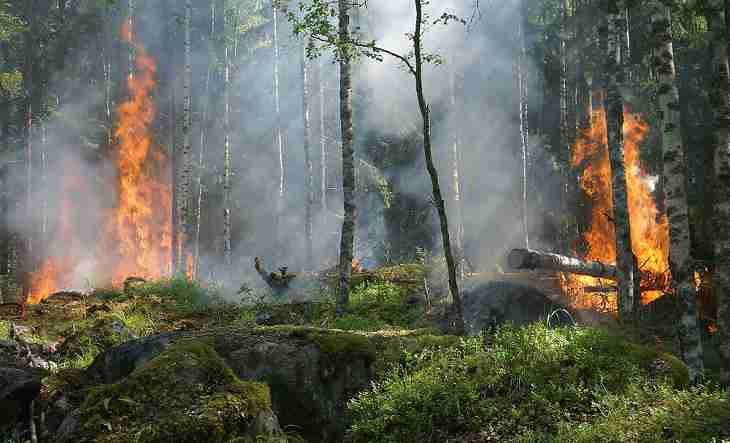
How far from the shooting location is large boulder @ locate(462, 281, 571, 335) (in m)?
A: 10.6

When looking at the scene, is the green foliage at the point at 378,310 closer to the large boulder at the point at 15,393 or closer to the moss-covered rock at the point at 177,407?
the large boulder at the point at 15,393

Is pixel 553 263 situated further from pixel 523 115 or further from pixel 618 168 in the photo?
pixel 523 115

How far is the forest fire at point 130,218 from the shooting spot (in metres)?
28.2

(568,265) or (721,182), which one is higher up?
(721,182)

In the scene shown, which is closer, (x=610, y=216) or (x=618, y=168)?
(x=618, y=168)

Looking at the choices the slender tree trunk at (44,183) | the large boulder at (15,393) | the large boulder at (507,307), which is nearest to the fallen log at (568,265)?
the large boulder at (507,307)

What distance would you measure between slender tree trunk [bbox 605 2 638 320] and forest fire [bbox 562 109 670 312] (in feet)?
4.74

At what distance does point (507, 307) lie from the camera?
10.7 m

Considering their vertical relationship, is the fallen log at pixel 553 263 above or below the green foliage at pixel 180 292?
above

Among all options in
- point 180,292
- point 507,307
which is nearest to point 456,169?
point 180,292

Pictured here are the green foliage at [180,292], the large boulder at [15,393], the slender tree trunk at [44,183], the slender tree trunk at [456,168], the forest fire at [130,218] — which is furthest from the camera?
the forest fire at [130,218]

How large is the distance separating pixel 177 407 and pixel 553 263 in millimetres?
10703

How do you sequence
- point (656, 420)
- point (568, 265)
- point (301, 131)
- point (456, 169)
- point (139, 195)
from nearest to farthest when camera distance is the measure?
point (656, 420) < point (568, 265) < point (456, 169) < point (139, 195) < point (301, 131)

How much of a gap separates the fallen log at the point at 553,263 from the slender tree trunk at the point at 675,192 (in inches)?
169
